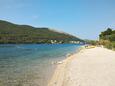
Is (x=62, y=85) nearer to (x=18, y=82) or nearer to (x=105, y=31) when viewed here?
(x=18, y=82)

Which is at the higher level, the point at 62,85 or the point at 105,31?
the point at 105,31

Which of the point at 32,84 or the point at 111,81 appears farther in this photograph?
the point at 32,84

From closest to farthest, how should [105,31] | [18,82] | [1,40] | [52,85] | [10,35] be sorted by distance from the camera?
1. [52,85]
2. [18,82]
3. [105,31]
4. [1,40]
5. [10,35]

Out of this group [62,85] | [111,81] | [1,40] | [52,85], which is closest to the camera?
[111,81]

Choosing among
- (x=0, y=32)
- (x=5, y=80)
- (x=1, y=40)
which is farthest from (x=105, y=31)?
(x=0, y=32)

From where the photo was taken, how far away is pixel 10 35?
190 meters

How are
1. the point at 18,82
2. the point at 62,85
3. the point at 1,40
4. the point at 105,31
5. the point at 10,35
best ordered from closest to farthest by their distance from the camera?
the point at 62,85 → the point at 18,82 → the point at 105,31 → the point at 1,40 → the point at 10,35

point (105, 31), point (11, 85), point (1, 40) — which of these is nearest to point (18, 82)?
point (11, 85)

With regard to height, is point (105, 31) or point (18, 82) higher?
point (105, 31)

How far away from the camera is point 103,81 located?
12.5m

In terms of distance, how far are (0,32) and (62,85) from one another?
602 ft

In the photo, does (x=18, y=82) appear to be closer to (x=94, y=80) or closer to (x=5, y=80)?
(x=5, y=80)

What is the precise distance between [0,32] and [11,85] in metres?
181

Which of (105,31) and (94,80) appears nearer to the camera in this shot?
(94,80)
